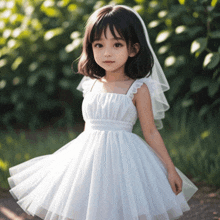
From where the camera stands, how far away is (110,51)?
1857mm

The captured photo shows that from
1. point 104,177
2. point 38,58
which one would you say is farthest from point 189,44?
point 104,177

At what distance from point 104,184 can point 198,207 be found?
1267 millimetres

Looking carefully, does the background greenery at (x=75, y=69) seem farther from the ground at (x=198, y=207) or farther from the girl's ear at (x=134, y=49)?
the girl's ear at (x=134, y=49)

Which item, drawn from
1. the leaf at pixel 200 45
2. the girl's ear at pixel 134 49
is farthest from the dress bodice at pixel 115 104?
the leaf at pixel 200 45

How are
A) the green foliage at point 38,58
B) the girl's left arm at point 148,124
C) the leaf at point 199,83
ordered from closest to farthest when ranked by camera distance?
the girl's left arm at point 148,124 → the leaf at point 199,83 → the green foliage at point 38,58

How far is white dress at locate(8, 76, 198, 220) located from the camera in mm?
1704

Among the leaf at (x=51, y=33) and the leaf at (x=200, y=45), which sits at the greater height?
the leaf at (x=51, y=33)

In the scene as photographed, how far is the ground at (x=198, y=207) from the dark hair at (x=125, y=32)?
1.26m

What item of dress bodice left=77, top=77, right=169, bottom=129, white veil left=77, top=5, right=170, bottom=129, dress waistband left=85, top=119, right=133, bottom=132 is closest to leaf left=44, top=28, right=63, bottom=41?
white veil left=77, top=5, right=170, bottom=129

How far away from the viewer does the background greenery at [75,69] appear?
11.0ft

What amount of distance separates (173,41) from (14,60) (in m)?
2.84

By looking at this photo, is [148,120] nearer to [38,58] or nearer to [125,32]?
[125,32]

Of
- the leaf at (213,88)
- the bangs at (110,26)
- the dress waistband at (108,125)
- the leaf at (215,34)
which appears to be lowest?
the leaf at (213,88)

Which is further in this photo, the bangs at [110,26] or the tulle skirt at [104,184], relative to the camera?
the bangs at [110,26]
